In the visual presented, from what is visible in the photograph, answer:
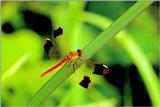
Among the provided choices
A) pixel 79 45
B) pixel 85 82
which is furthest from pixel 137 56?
pixel 85 82

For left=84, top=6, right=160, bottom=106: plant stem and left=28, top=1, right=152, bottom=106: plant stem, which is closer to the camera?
left=28, top=1, right=152, bottom=106: plant stem

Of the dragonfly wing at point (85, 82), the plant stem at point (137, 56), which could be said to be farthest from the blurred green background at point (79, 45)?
the dragonfly wing at point (85, 82)

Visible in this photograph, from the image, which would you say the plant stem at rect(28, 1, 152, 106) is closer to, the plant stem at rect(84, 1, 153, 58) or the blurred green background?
the plant stem at rect(84, 1, 153, 58)

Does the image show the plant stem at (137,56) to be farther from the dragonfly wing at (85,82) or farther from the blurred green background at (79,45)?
the dragonfly wing at (85,82)

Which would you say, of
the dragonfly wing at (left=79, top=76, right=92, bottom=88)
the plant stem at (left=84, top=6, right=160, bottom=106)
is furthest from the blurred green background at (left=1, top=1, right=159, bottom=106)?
the dragonfly wing at (left=79, top=76, right=92, bottom=88)

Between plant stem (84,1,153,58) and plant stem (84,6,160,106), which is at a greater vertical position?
plant stem (84,6,160,106)

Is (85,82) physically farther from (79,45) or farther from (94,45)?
(79,45)

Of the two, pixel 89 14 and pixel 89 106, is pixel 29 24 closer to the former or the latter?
pixel 89 14

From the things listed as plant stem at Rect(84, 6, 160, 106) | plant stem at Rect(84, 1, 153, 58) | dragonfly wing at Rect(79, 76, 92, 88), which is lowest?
dragonfly wing at Rect(79, 76, 92, 88)
